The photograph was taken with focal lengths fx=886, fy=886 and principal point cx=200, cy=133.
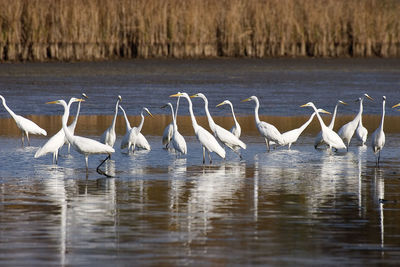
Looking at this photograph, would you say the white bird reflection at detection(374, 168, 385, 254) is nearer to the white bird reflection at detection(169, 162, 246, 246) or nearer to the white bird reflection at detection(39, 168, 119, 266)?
the white bird reflection at detection(169, 162, 246, 246)

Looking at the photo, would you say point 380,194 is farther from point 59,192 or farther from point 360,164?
point 59,192

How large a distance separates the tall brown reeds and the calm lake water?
9967 millimetres

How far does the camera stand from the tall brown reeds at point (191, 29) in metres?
29.8

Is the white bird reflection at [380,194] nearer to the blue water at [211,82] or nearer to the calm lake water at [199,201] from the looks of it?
the calm lake water at [199,201]

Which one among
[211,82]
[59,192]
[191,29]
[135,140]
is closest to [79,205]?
[59,192]

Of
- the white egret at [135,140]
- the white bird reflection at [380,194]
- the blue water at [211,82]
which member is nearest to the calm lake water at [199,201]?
the white bird reflection at [380,194]

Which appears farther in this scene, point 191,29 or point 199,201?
point 191,29

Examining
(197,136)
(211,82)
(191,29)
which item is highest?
(191,29)

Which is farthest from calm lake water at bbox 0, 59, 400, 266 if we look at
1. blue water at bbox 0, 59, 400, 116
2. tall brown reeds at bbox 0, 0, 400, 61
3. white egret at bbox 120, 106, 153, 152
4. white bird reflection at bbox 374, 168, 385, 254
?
tall brown reeds at bbox 0, 0, 400, 61

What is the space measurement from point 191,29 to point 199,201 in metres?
22.7

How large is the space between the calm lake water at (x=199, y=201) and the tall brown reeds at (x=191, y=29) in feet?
32.7

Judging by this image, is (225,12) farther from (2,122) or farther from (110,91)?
(2,122)

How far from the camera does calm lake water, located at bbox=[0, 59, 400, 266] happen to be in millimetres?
7035

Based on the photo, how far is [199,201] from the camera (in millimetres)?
9289
